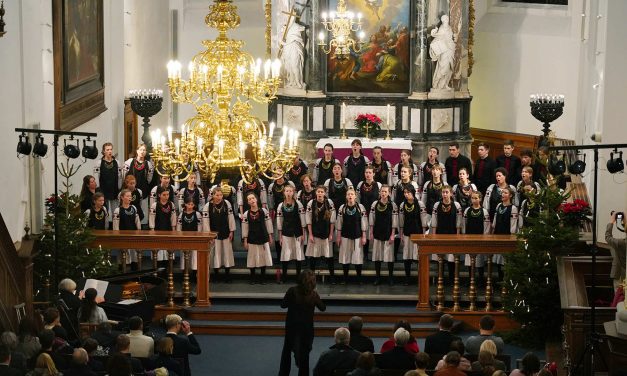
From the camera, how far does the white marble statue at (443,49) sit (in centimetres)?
2742

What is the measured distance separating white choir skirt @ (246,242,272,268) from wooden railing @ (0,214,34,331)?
3956 millimetres

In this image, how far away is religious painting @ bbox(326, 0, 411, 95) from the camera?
1092 inches

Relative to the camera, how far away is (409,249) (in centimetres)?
2052

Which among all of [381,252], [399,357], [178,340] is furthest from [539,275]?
[178,340]

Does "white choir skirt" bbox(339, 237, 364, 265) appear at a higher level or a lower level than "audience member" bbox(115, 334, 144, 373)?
higher

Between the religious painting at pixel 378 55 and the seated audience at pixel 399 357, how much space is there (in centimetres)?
1360

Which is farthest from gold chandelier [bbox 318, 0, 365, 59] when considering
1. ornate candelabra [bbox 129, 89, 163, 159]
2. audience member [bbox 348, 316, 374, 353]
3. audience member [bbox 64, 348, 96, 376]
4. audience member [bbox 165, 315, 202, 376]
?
audience member [bbox 64, 348, 96, 376]

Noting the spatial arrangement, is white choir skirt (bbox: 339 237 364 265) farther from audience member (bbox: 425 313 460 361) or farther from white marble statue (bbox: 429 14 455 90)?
white marble statue (bbox: 429 14 455 90)

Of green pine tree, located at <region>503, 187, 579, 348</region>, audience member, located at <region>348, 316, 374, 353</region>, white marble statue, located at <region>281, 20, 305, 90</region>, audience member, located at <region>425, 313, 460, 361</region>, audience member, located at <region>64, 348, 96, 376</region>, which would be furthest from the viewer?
white marble statue, located at <region>281, 20, 305, 90</region>

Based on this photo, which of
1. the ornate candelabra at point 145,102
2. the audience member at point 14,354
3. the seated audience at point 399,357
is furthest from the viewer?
the ornate candelabra at point 145,102

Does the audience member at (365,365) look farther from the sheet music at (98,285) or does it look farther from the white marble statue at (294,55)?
the white marble statue at (294,55)

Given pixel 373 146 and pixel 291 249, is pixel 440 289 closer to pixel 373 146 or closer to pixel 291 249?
pixel 291 249

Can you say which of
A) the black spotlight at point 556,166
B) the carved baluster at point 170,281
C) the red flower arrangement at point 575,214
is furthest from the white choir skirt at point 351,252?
the black spotlight at point 556,166

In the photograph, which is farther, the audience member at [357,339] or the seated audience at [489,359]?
the audience member at [357,339]
